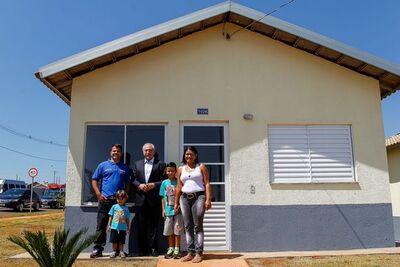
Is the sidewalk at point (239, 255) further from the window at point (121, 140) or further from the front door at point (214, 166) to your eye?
the window at point (121, 140)

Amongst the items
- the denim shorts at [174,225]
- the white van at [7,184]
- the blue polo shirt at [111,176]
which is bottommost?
the denim shorts at [174,225]

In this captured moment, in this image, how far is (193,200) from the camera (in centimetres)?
703

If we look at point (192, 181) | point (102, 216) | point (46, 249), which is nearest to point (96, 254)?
point (102, 216)

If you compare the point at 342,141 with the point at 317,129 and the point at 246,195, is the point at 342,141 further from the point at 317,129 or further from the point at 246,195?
the point at 246,195

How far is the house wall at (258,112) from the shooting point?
827 cm

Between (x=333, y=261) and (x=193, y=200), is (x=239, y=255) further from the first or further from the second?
(x=333, y=261)

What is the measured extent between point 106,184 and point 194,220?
1.83 m

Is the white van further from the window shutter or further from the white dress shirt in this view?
the window shutter

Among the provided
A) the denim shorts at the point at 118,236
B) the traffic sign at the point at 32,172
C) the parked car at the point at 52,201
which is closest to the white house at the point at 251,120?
the denim shorts at the point at 118,236

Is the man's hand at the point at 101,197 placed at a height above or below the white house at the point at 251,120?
below

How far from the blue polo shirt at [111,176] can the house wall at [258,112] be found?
0.72m

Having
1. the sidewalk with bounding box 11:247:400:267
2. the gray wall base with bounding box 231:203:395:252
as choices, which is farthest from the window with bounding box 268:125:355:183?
the sidewalk with bounding box 11:247:400:267

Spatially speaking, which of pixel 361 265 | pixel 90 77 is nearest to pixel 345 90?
pixel 361 265

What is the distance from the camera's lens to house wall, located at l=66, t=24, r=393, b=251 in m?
8.27
